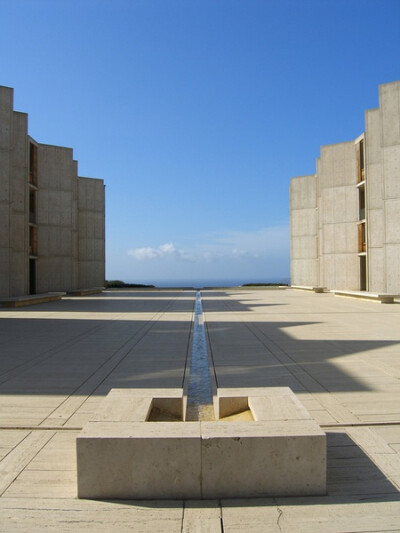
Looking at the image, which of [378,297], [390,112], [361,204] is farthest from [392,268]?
[361,204]

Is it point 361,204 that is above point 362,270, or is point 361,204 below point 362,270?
above

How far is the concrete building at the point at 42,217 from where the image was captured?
2448 centimetres

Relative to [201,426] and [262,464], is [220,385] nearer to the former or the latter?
[201,426]

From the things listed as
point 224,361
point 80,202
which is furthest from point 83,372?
point 80,202

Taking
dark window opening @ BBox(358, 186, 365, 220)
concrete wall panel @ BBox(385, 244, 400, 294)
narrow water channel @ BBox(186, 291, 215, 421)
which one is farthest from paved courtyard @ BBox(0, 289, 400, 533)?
dark window opening @ BBox(358, 186, 365, 220)

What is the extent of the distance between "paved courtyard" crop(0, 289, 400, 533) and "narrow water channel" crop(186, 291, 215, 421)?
19cm

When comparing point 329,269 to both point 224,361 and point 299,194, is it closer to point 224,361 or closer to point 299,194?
point 299,194

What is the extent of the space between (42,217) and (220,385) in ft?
92.6

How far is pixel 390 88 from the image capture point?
80.2 feet

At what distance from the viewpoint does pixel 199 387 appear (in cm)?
657

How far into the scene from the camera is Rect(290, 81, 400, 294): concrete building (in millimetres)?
24484

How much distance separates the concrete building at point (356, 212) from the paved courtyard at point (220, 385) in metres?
12.7

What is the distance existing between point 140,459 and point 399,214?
23.5 meters

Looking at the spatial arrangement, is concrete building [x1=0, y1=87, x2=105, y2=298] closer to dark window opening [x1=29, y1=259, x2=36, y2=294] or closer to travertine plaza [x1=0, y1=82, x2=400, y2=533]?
dark window opening [x1=29, y1=259, x2=36, y2=294]
